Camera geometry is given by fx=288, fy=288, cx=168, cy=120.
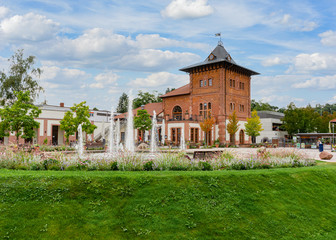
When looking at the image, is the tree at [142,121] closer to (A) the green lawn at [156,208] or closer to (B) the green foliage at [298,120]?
(A) the green lawn at [156,208]

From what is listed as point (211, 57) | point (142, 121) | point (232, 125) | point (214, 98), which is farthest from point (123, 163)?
point (211, 57)

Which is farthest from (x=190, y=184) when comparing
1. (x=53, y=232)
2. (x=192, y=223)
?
(x=53, y=232)

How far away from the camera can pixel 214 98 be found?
127ft

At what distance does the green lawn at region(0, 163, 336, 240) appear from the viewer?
18.7 ft

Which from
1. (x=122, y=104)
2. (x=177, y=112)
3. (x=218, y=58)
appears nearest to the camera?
(x=218, y=58)

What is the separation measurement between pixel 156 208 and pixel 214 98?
33487mm

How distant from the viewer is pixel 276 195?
767 cm

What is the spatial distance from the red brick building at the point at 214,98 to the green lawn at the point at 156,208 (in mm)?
29737

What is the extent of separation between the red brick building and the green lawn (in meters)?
29.7

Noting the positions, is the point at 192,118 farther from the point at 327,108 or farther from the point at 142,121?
the point at 327,108

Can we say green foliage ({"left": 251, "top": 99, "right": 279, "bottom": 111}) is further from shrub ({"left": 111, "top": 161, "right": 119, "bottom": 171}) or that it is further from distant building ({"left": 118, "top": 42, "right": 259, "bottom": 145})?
shrub ({"left": 111, "top": 161, "right": 119, "bottom": 171})

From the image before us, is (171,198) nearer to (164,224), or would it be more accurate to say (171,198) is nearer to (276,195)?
(164,224)

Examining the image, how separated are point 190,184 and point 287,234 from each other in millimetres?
2414

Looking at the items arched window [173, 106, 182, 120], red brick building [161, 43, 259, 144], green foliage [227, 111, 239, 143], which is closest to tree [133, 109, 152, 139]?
red brick building [161, 43, 259, 144]
